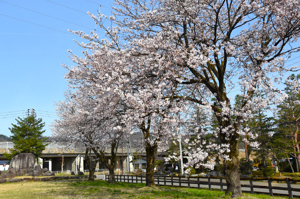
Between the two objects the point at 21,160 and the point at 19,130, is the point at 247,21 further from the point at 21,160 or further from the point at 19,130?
the point at 19,130

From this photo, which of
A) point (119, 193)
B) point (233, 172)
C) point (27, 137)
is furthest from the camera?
point (27, 137)

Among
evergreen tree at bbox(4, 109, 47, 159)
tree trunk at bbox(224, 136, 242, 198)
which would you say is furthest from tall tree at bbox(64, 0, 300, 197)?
evergreen tree at bbox(4, 109, 47, 159)

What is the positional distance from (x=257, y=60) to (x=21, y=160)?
124 ft

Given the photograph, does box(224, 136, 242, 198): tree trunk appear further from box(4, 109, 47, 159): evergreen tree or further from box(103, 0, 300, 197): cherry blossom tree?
box(4, 109, 47, 159): evergreen tree

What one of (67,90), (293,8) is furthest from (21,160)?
(293,8)

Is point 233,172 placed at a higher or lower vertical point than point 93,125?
lower

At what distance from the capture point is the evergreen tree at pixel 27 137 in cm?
5127

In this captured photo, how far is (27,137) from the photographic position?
55.2 metres

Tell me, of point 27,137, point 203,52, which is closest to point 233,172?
point 203,52

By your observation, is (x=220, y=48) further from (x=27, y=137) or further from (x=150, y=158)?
(x=27, y=137)

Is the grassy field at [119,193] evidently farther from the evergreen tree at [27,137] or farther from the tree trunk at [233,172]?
the evergreen tree at [27,137]

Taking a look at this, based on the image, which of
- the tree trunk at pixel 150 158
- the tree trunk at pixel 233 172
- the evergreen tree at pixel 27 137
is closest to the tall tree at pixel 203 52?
the tree trunk at pixel 233 172

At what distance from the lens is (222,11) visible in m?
13.6

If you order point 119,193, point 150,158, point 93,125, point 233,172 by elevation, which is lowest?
point 119,193
